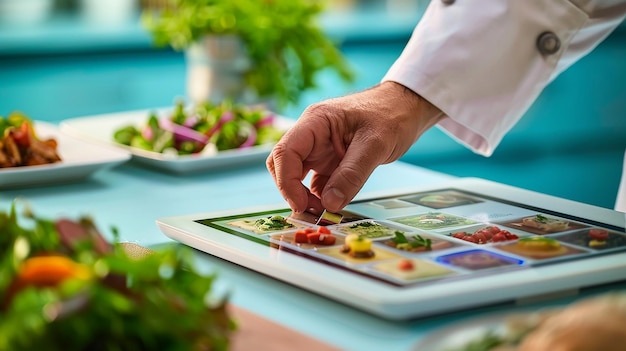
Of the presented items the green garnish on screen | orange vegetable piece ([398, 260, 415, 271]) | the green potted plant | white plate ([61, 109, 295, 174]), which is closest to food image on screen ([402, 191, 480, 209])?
the green garnish on screen

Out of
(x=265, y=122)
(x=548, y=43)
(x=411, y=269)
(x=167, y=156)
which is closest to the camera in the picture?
(x=411, y=269)

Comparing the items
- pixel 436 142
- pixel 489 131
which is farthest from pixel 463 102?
Result: pixel 436 142

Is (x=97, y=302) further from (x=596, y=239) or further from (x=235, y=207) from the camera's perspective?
(x=235, y=207)

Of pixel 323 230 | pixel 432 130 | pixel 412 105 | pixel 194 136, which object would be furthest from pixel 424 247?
pixel 432 130

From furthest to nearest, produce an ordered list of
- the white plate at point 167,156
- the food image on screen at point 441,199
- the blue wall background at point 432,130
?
the blue wall background at point 432,130, the white plate at point 167,156, the food image on screen at point 441,199

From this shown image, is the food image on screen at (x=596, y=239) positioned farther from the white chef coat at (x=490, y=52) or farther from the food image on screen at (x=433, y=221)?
the white chef coat at (x=490, y=52)

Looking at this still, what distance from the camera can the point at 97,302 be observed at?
25.2 inches

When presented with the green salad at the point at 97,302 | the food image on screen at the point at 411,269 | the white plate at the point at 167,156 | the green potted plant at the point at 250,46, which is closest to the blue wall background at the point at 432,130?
the green potted plant at the point at 250,46

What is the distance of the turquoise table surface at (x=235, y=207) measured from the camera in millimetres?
854

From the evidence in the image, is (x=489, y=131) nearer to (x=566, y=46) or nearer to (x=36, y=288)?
(x=566, y=46)

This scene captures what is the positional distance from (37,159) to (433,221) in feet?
2.34

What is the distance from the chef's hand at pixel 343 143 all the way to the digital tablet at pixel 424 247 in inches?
1.2

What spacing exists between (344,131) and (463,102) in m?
0.24

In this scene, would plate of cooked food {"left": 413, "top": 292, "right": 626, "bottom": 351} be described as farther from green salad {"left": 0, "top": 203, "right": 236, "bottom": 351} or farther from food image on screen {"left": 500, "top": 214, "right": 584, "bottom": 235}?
food image on screen {"left": 500, "top": 214, "right": 584, "bottom": 235}
